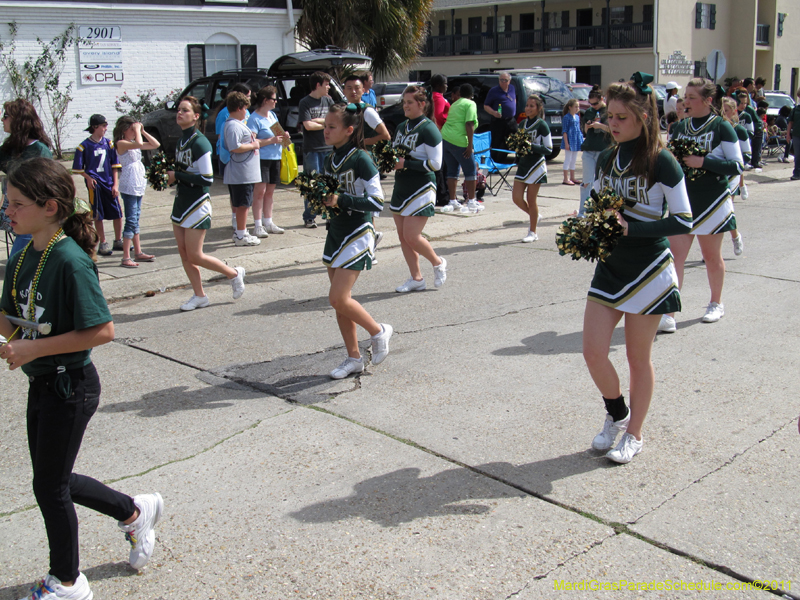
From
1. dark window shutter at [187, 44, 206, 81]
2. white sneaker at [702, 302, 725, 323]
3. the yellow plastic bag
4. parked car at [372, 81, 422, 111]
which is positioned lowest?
white sneaker at [702, 302, 725, 323]

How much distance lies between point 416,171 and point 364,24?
45.8ft

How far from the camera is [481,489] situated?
3887 mm

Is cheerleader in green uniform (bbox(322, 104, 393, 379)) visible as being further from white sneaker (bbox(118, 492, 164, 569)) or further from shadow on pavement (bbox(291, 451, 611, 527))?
white sneaker (bbox(118, 492, 164, 569))

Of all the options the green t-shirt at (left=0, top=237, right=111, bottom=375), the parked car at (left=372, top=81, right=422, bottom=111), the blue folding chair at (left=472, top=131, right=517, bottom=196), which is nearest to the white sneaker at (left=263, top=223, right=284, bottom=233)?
the blue folding chair at (left=472, top=131, right=517, bottom=196)

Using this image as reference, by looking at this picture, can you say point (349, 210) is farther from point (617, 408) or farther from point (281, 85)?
point (281, 85)

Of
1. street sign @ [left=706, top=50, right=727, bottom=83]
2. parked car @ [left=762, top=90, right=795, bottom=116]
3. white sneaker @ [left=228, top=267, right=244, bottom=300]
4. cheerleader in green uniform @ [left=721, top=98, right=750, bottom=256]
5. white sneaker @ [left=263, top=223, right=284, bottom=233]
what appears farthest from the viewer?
parked car @ [left=762, top=90, right=795, bottom=116]

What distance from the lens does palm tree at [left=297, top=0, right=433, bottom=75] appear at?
19.8m

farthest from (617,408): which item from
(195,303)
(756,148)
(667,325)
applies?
(756,148)

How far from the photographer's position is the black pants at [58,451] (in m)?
2.94

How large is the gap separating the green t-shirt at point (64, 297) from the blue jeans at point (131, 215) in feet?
19.9

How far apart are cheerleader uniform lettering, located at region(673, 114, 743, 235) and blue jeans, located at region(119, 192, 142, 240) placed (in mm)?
5783

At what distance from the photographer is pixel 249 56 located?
20703mm

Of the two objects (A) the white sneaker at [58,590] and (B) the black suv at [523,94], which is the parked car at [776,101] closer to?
(B) the black suv at [523,94]

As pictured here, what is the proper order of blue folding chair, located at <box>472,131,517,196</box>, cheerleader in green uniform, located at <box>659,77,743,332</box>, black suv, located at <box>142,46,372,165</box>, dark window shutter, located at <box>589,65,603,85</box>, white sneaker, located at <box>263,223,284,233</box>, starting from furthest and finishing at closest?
1. dark window shutter, located at <box>589,65,603,85</box>
2. black suv, located at <box>142,46,372,165</box>
3. blue folding chair, located at <box>472,131,517,196</box>
4. white sneaker, located at <box>263,223,284,233</box>
5. cheerleader in green uniform, located at <box>659,77,743,332</box>
